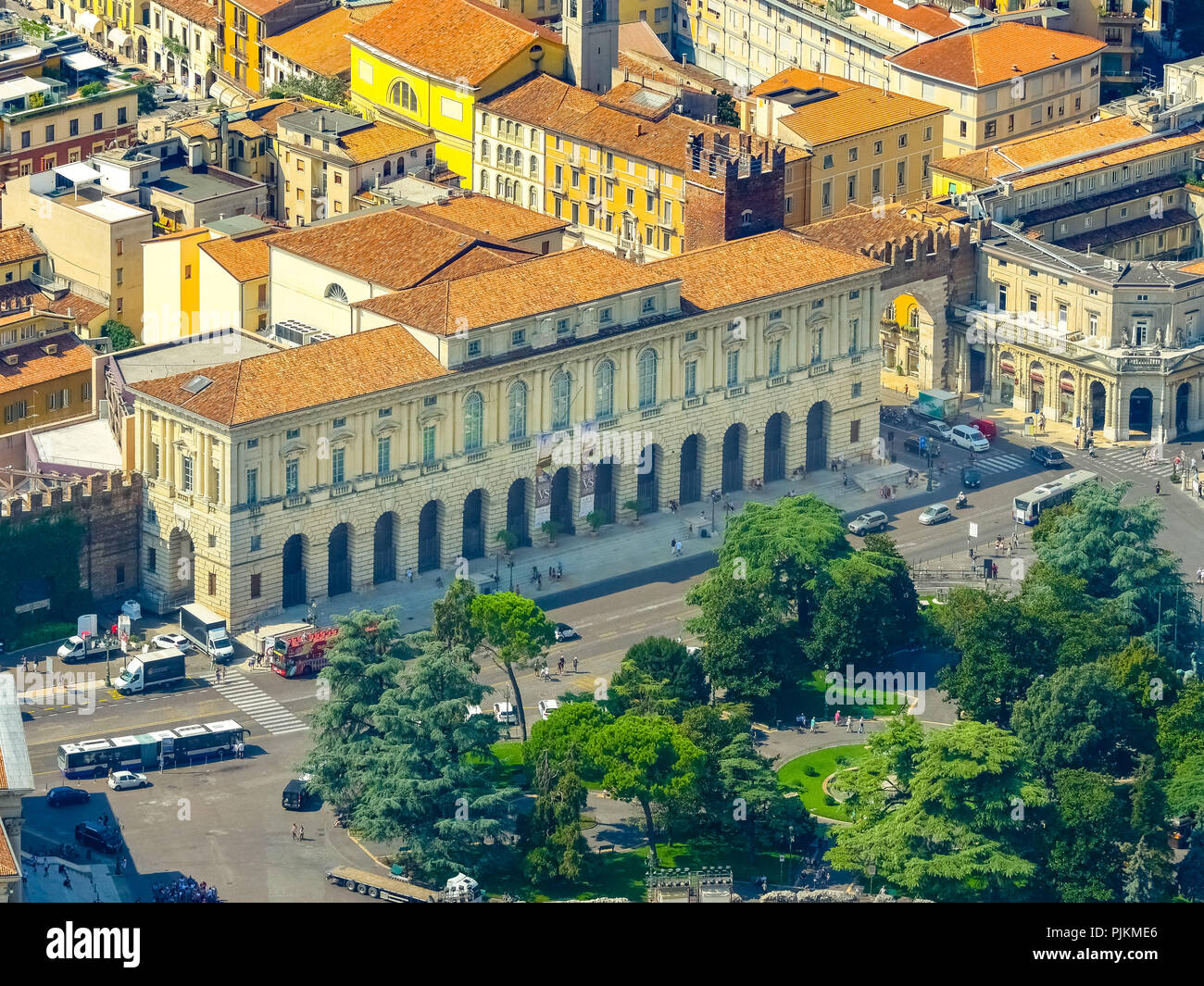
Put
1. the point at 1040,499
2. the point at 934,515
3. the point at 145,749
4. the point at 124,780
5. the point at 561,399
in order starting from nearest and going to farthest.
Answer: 1. the point at 124,780
2. the point at 145,749
3. the point at 561,399
4. the point at 934,515
5. the point at 1040,499

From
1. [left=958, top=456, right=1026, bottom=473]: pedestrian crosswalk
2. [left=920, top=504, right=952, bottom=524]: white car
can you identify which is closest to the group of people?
[left=920, top=504, right=952, bottom=524]: white car

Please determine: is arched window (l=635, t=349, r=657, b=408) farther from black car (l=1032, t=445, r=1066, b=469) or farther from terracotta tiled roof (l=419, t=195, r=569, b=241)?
black car (l=1032, t=445, r=1066, b=469)

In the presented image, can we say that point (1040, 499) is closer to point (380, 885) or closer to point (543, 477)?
point (543, 477)

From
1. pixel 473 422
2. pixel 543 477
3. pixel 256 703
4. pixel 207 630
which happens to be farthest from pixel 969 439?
pixel 256 703

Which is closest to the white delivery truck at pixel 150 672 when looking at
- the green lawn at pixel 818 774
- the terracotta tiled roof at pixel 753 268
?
the green lawn at pixel 818 774

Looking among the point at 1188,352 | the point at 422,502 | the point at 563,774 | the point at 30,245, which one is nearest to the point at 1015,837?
the point at 563,774

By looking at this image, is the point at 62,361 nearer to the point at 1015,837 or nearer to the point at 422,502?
the point at 422,502
